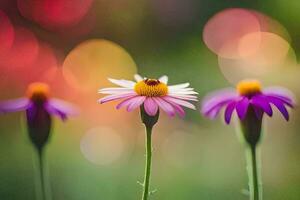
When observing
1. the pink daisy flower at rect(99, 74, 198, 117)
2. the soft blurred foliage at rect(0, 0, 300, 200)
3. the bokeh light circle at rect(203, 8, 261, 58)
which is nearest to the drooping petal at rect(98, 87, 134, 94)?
the pink daisy flower at rect(99, 74, 198, 117)

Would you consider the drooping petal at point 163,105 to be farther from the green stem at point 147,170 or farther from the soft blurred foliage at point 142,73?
the soft blurred foliage at point 142,73

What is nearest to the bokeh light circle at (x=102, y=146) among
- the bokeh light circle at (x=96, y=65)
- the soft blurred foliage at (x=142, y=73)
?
the soft blurred foliage at (x=142, y=73)

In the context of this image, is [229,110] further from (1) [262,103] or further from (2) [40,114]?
(2) [40,114]

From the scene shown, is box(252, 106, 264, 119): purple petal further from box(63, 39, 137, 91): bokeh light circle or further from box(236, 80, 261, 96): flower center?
box(63, 39, 137, 91): bokeh light circle

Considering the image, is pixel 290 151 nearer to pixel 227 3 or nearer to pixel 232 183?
pixel 232 183

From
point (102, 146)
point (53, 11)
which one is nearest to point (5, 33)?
point (53, 11)
